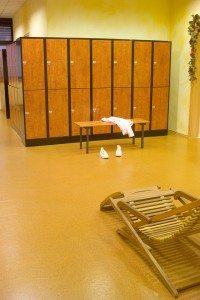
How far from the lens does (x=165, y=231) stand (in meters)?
2.85

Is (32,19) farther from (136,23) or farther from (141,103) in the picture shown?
(141,103)

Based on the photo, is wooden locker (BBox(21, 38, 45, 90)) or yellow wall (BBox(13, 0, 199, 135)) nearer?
wooden locker (BBox(21, 38, 45, 90))

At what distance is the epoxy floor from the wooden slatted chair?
11 cm

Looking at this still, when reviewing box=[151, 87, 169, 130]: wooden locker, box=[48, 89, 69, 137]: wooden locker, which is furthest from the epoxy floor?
box=[151, 87, 169, 130]: wooden locker

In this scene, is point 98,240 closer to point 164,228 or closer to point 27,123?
point 164,228

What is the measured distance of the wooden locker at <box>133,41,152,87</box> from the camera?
691 cm

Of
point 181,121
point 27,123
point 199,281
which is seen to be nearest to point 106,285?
point 199,281

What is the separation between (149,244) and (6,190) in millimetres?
2104

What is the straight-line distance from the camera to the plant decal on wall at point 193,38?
258 inches

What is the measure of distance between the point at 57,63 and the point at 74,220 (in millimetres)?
3821

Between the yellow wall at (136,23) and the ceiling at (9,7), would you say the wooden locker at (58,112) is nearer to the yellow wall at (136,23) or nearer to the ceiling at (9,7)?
the yellow wall at (136,23)

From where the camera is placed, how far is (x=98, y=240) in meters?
3.07

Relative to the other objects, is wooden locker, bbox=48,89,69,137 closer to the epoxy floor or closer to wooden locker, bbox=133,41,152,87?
the epoxy floor

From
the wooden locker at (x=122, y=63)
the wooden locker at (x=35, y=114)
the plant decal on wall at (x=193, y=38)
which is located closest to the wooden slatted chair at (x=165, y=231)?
the wooden locker at (x=35, y=114)
